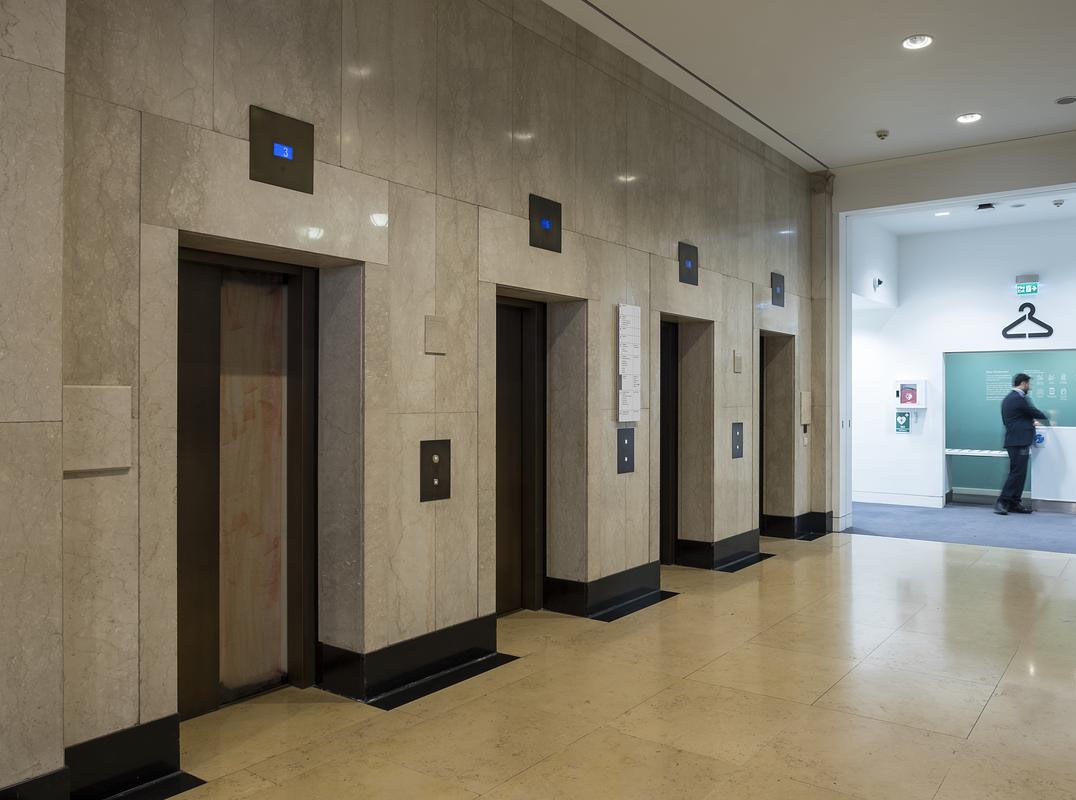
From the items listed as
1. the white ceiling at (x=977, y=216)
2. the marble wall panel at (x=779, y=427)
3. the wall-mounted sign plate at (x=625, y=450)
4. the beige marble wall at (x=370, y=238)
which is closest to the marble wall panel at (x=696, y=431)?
the beige marble wall at (x=370, y=238)

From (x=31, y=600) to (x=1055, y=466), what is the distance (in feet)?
45.4

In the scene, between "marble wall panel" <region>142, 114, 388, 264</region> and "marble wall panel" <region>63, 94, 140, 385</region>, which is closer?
"marble wall panel" <region>63, 94, 140, 385</region>

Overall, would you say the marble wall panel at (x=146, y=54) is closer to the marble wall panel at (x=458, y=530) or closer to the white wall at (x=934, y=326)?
the marble wall panel at (x=458, y=530)

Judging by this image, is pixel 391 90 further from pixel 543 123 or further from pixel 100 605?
pixel 100 605

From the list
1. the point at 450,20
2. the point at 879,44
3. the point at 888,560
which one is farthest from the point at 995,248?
the point at 450,20

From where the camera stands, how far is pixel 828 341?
34.7 feet

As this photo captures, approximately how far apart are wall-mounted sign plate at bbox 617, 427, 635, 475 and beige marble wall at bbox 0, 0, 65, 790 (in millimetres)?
4299

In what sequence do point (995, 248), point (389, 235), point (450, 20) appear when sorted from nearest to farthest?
point (389, 235), point (450, 20), point (995, 248)

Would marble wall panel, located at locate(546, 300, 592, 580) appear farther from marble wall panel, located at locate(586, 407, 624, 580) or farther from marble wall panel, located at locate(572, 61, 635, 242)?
marble wall panel, located at locate(572, 61, 635, 242)

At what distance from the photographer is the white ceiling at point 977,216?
38.3ft

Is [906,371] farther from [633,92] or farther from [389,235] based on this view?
[389,235]

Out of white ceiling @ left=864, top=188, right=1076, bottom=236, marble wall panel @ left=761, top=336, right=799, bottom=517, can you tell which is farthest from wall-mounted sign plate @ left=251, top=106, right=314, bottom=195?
white ceiling @ left=864, top=188, right=1076, bottom=236

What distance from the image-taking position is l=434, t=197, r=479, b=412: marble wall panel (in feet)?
16.6

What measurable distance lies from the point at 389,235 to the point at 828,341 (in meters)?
7.37
